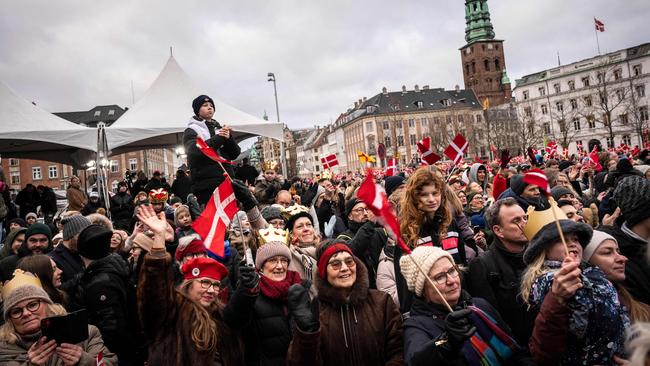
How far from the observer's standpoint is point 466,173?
991cm

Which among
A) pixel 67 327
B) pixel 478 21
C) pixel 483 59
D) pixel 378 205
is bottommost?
pixel 67 327

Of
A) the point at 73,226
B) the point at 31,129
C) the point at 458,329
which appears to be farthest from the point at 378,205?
the point at 31,129

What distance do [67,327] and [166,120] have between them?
10.9m

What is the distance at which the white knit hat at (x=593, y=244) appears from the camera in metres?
2.90

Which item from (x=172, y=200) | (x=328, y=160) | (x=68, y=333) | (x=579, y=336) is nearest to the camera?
(x=579, y=336)

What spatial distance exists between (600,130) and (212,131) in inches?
2933

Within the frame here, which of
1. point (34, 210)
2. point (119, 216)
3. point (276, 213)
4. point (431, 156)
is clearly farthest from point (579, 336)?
point (34, 210)

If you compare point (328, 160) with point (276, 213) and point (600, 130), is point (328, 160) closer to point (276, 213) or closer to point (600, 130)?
point (276, 213)

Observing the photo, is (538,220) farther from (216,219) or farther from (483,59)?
(483,59)

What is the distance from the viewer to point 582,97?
66750mm

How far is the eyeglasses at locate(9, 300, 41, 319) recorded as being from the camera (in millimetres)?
2982

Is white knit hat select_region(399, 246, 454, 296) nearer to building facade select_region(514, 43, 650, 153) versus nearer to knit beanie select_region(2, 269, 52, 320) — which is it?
knit beanie select_region(2, 269, 52, 320)

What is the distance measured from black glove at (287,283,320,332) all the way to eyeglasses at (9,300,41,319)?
5.80ft

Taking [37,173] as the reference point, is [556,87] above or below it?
above
